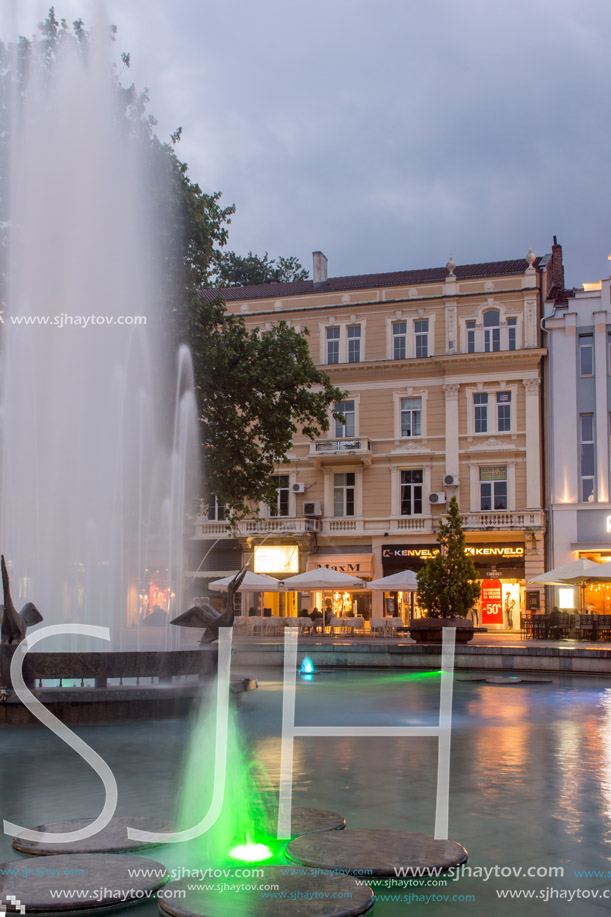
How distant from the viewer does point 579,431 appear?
38.2 meters

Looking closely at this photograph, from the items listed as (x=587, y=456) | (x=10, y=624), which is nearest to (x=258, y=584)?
(x=587, y=456)

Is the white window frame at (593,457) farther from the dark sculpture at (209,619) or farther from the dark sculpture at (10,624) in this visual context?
the dark sculpture at (10,624)

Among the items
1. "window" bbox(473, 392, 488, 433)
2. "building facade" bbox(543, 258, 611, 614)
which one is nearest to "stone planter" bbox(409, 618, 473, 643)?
"building facade" bbox(543, 258, 611, 614)

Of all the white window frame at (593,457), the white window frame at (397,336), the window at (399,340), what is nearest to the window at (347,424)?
the white window frame at (397,336)

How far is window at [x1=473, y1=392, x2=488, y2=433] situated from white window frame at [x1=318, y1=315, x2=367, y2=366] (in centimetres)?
552

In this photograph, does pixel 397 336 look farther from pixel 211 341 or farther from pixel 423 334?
pixel 211 341

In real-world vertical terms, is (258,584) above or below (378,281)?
below

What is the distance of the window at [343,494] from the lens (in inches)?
1626

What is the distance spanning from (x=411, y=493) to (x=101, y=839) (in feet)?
115

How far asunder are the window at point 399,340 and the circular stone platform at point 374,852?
119 ft

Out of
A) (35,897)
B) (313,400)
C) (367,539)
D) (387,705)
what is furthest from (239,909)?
(367,539)

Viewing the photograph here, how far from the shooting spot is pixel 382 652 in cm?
2064

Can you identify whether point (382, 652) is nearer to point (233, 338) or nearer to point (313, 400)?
point (313, 400)

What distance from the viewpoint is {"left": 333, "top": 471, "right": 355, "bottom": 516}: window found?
41312mm
